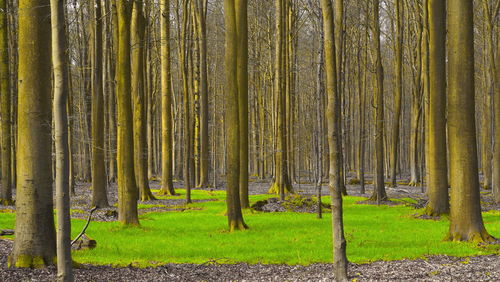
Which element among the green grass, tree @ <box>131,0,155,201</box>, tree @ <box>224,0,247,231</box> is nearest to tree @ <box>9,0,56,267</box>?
the green grass

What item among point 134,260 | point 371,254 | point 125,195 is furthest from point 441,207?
point 134,260

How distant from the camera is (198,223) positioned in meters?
16.2

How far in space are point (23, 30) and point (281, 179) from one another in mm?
14399

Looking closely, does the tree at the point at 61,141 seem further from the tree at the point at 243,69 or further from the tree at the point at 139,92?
the tree at the point at 243,69

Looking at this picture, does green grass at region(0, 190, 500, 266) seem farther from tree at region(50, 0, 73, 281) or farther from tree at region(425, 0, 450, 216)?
tree at region(50, 0, 73, 281)

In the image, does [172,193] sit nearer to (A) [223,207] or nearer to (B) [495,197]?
(A) [223,207]

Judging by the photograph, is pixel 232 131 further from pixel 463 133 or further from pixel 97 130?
Result: pixel 97 130

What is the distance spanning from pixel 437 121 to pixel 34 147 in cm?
1369

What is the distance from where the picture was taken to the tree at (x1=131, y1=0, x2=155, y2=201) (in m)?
17.2

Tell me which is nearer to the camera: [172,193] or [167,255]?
[167,255]

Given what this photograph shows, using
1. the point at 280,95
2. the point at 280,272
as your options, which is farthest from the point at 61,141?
the point at 280,95

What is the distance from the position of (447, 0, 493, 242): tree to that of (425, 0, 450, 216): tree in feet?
17.0

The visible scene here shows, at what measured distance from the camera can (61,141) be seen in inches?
231

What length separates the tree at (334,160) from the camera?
7.70 meters
